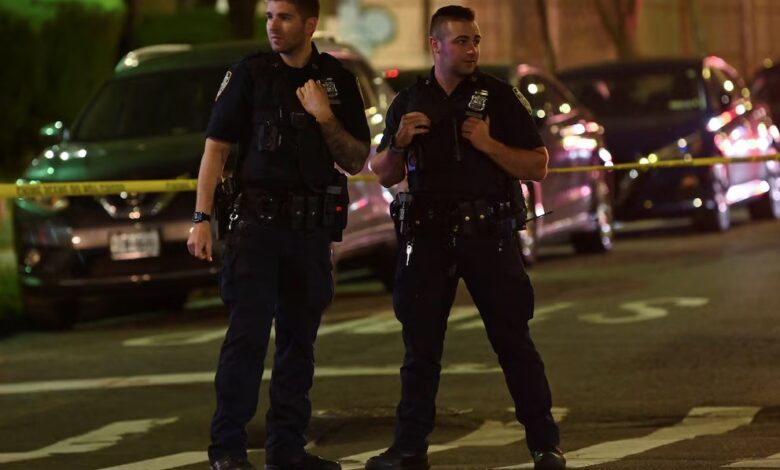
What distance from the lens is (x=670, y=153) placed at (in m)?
20.1

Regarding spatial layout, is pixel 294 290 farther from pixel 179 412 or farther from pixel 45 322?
pixel 45 322

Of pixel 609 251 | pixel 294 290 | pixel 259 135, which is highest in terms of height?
pixel 259 135

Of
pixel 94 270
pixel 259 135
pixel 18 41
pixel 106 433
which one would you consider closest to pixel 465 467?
pixel 259 135

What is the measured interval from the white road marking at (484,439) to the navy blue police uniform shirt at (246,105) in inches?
53.0

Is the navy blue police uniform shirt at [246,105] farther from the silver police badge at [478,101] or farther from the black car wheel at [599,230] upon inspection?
the black car wheel at [599,230]

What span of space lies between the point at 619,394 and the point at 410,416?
2677 mm

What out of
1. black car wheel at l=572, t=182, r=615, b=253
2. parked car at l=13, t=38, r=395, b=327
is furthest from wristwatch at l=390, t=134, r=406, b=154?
black car wheel at l=572, t=182, r=615, b=253

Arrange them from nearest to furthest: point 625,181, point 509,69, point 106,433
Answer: point 106,433 < point 509,69 < point 625,181

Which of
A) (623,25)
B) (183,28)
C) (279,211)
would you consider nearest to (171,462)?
(279,211)

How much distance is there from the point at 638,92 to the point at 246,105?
1389 centimetres

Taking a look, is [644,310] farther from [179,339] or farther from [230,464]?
[230,464]

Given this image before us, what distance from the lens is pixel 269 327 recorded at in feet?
25.6

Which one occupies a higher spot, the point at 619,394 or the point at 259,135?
the point at 259,135

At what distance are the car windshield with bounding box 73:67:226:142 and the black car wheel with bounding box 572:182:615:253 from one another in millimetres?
4935
